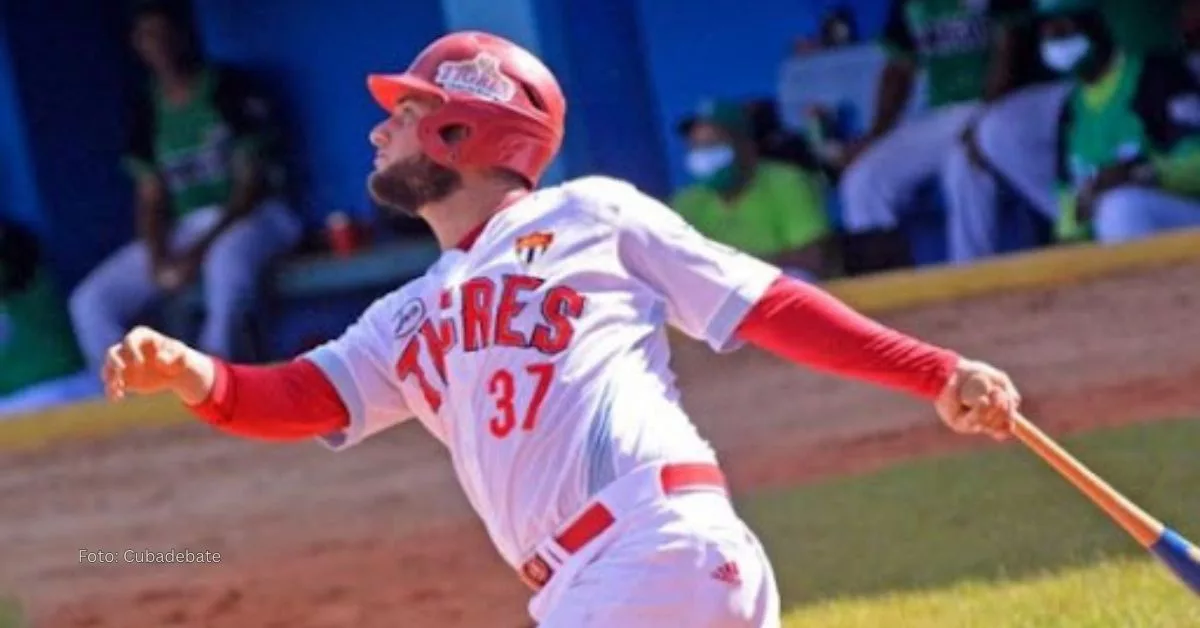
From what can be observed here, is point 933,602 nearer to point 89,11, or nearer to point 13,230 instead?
point 13,230

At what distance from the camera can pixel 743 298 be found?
376cm

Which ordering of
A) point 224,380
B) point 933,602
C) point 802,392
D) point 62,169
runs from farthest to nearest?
point 62,169 < point 802,392 < point 933,602 < point 224,380

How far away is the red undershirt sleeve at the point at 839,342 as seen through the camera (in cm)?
372

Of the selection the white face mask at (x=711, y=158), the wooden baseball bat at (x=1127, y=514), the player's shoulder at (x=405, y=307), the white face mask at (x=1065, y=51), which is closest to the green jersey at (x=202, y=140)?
the white face mask at (x=711, y=158)

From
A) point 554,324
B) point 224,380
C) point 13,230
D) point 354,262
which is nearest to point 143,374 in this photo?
point 224,380

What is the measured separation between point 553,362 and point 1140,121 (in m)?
6.97

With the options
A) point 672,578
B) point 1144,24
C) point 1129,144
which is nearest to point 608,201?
point 672,578

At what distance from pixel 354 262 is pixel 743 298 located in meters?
9.15

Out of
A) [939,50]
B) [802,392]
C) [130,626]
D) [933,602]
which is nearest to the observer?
[933,602]

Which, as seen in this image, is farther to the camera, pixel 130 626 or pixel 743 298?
pixel 130 626

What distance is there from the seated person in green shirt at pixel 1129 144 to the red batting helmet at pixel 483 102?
637 centimetres

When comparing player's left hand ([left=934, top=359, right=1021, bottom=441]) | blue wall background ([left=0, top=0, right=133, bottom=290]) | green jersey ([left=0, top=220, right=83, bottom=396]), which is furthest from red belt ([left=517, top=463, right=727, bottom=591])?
blue wall background ([left=0, top=0, right=133, bottom=290])

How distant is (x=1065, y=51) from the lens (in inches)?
423

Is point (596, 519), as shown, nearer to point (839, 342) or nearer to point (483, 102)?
point (839, 342)
